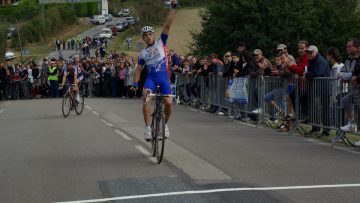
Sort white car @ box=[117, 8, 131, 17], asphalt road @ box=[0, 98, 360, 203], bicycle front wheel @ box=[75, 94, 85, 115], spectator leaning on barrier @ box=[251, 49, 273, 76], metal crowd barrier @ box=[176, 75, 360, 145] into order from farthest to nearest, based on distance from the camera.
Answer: white car @ box=[117, 8, 131, 17] < bicycle front wheel @ box=[75, 94, 85, 115] < spectator leaning on barrier @ box=[251, 49, 273, 76] < metal crowd barrier @ box=[176, 75, 360, 145] < asphalt road @ box=[0, 98, 360, 203]

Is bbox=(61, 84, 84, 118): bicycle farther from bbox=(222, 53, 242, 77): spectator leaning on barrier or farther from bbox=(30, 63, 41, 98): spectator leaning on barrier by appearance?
bbox=(30, 63, 41, 98): spectator leaning on barrier

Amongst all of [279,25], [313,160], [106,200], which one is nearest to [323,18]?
[279,25]

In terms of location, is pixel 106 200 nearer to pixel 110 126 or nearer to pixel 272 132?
pixel 272 132

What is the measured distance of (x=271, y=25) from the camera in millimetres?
54250

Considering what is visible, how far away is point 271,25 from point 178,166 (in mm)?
44412

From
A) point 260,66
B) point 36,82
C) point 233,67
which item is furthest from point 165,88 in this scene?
point 36,82

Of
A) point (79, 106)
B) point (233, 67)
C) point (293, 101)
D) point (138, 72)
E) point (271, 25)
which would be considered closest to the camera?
point (138, 72)

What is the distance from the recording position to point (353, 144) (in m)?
13.7

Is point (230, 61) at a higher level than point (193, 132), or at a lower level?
higher

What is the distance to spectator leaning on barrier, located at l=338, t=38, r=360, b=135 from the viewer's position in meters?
13.4

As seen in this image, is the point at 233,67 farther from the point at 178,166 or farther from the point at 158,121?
the point at 178,166

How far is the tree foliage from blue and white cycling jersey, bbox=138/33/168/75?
41491 millimetres

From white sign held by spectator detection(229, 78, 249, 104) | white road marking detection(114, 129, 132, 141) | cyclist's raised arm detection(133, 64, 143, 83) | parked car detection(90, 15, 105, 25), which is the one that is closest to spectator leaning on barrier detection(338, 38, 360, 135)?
cyclist's raised arm detection(133, 64, 143, 83)

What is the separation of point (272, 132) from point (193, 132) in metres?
1.82
